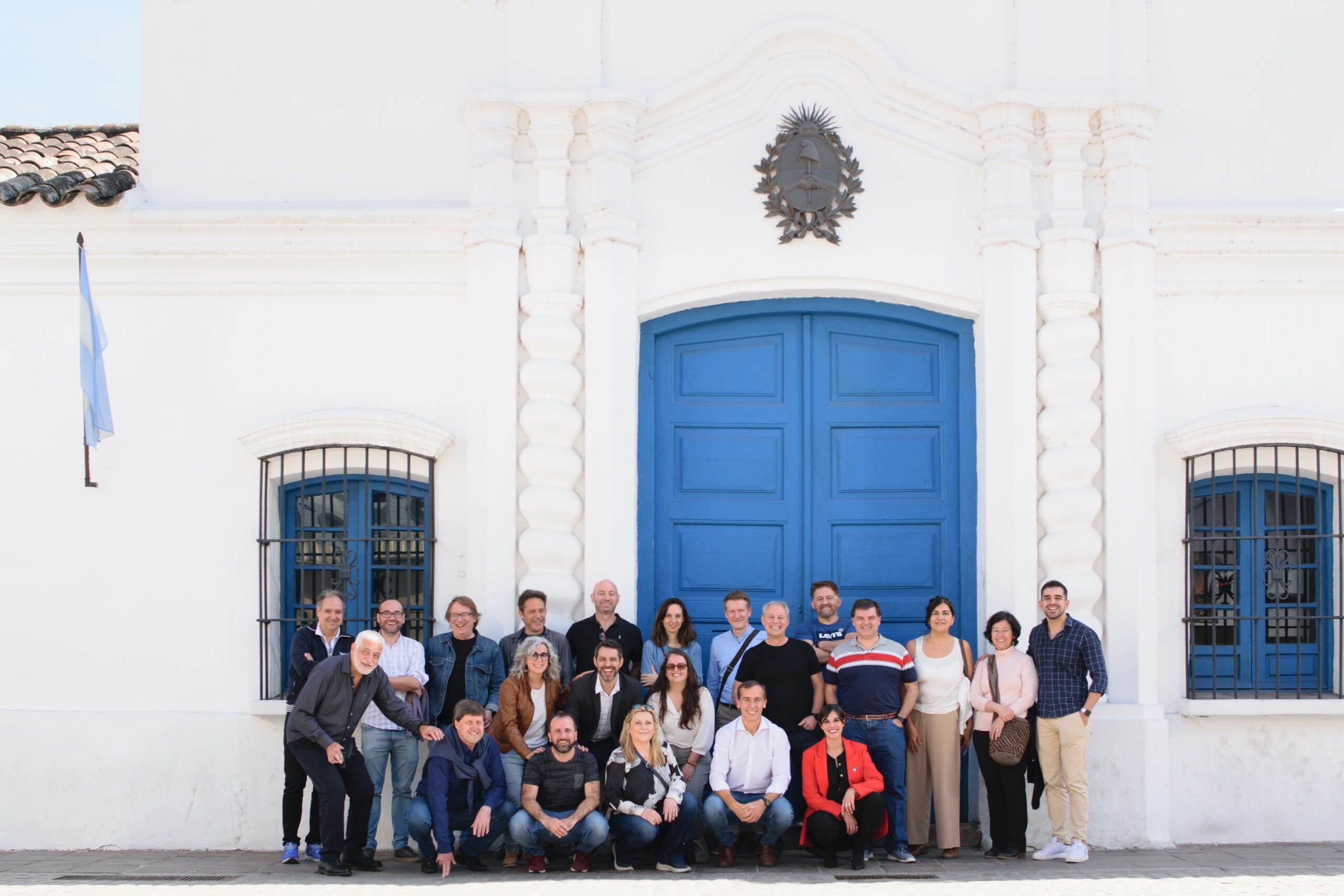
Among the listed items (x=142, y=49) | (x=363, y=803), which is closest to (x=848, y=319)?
(x=363, y=803)

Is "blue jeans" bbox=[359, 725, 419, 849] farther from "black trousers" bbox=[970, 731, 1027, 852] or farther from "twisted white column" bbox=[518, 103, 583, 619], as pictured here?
"black trousers" bbox=[970, 731, 1027, 852]

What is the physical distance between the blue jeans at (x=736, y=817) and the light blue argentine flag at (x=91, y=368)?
453 cm

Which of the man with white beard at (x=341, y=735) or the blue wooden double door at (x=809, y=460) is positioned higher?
the blue wooden double door at (x=809, y=460)

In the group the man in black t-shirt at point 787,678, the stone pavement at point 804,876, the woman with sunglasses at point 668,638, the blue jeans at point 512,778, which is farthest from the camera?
the woman with sunglasses at point 668,638

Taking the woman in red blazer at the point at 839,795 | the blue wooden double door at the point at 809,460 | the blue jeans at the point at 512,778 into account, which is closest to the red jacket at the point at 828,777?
the woman in red blazer at the point at 839,795

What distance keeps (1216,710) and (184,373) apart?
7126 millimetres

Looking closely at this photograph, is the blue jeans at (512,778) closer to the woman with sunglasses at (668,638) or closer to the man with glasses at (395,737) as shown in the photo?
the man with glasses at (395,737)

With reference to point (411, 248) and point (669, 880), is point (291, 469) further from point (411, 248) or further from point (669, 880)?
point (669, 880)

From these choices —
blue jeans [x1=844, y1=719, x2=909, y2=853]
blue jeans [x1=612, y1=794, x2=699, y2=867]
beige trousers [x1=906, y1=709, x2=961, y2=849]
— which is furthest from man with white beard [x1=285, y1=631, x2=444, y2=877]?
beige trousers [x1=906, y1=709, x2=961, y2=849]

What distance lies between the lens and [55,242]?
8.77 meters

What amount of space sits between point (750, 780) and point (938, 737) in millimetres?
1202

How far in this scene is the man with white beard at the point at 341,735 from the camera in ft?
24.2

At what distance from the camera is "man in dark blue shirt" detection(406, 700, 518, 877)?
7375 mm

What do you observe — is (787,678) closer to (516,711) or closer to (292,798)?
(516,711)
